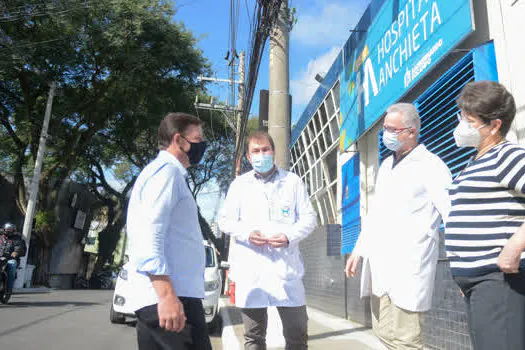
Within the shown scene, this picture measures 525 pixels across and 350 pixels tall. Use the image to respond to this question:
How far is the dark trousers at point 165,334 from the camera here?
190cm

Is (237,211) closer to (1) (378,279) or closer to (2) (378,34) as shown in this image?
(1) (378,279)

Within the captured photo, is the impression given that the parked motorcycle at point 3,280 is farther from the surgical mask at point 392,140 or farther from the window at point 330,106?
the surgical mask at point 392,140

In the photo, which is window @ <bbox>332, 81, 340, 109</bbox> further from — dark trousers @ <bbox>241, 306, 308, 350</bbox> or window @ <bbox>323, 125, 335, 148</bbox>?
Answer: dark trousers @ <bbox>241, 306, 308, 350</bbox>

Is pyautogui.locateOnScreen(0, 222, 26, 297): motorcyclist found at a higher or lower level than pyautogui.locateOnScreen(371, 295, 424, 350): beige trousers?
higher

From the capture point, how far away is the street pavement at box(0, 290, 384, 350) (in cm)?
511

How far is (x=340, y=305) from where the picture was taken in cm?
755

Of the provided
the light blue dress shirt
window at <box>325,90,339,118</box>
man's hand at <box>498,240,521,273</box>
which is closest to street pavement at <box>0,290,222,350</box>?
the light blue dress shirt

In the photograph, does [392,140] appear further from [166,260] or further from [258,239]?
[166,260]

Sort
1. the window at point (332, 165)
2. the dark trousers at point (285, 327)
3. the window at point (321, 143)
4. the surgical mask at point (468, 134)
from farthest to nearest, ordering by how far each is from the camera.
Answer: the window at point (321, 143) → the window at point (332, 165) → the dark trousers at point (285, 327) → the surgical mask at point (468, 134)

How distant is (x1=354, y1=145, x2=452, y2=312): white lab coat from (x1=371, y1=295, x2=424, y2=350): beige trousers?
44mm

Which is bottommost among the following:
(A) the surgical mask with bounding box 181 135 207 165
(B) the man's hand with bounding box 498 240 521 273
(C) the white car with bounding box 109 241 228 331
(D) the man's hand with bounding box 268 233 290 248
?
(C) the white car with bounding box 109 241 228 331

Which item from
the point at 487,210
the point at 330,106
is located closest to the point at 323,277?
the point at 330,106

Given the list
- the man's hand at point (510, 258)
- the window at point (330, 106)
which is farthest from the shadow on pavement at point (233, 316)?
the man's hand at point (510, 258)

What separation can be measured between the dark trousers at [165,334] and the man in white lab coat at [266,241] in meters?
0.92
